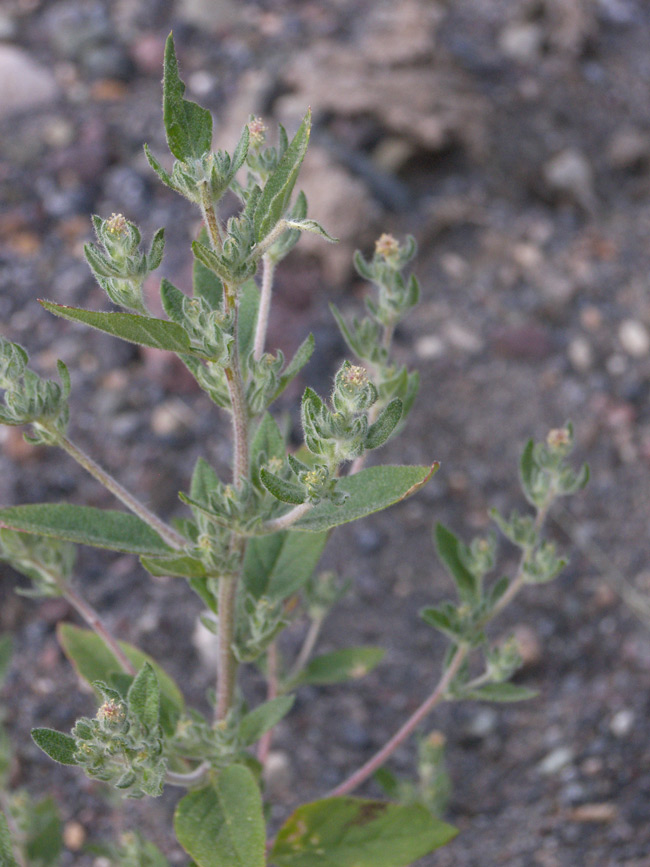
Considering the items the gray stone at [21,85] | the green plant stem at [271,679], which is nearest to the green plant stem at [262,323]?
the green plant stem at [271,679]

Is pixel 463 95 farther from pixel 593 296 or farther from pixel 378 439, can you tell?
pixel 378 439

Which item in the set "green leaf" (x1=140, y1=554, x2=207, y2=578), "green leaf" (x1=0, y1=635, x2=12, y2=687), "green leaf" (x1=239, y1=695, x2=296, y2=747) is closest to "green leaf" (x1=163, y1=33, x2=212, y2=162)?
"green leaf" (x1=140, y1=554, x2=207, y2=578)

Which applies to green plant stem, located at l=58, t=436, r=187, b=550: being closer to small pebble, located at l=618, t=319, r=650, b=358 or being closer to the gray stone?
small pebble, located at l=618, t=319, r=650, b=358

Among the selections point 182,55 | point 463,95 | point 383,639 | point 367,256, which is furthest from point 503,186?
point 383,639

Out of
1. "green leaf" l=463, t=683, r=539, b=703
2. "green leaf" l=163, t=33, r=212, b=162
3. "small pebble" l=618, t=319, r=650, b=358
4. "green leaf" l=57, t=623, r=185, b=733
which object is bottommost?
"small pebble" l=618, t=319, r=650, b=358

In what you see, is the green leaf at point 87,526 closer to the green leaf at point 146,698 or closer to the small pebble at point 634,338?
the green leaf at point 146,698

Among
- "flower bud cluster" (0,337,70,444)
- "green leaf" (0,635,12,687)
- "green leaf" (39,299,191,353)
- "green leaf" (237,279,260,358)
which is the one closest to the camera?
"green leaf" (39,299,191,353)
